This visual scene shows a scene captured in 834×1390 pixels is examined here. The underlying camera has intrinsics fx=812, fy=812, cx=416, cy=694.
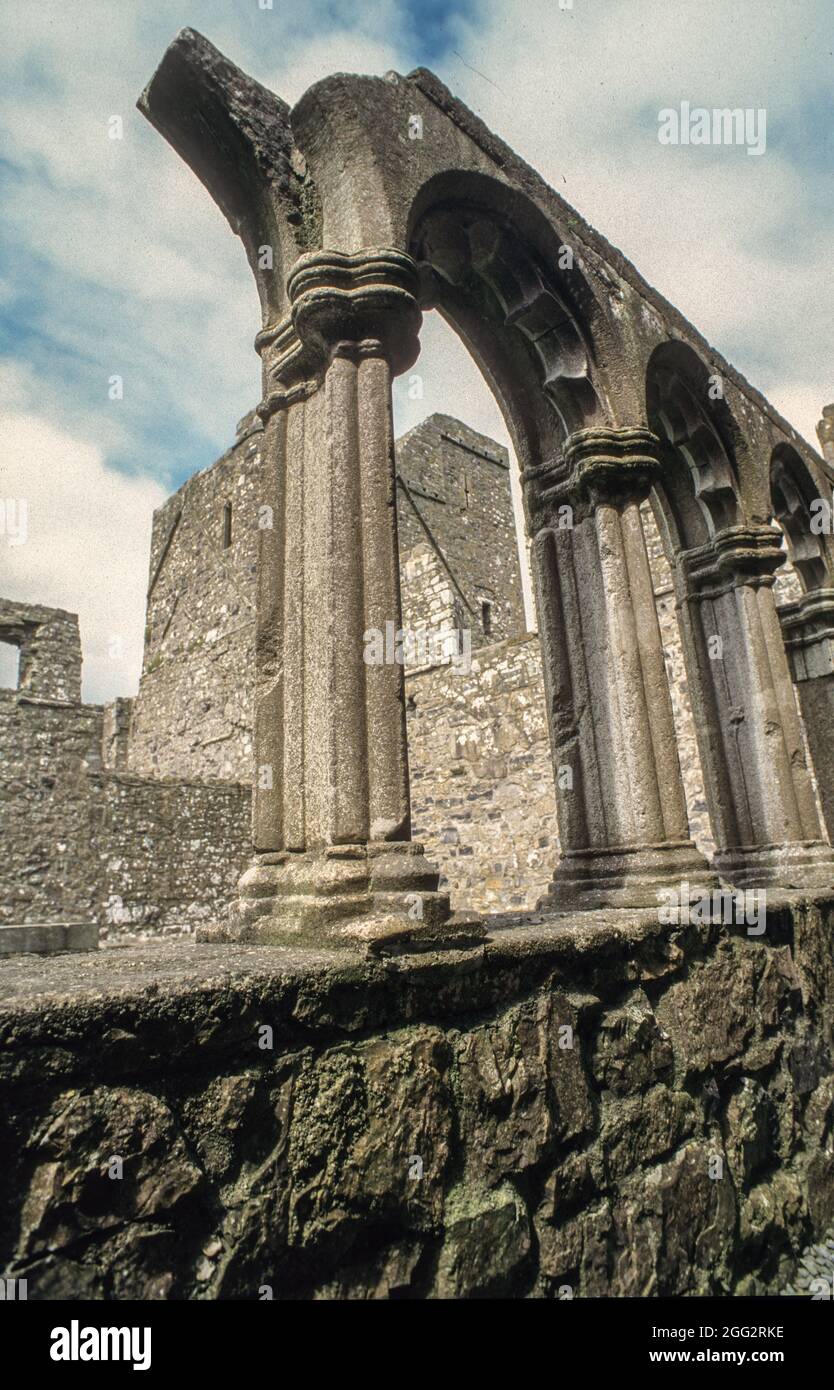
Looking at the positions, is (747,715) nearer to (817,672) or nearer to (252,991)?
(817,672)

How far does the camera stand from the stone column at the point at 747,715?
182 inches

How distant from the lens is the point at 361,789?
93.0 inches

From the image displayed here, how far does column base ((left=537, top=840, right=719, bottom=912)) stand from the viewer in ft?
10.8

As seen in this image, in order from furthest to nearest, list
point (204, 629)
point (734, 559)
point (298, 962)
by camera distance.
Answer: point (204, 629) → point (734, 559) → point (298, 962)

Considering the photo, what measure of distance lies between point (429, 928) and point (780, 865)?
3094 millimetres

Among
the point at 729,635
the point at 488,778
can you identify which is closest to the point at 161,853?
the point at 488,778

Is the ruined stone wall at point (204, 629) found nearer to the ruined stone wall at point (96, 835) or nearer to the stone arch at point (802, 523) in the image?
the ruined stone wall at point (96, 835)

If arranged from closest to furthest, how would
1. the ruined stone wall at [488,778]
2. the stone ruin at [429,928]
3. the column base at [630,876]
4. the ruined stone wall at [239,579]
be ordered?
the stone ruin at [429,928]
the column base at [630,876]
the ruined stone wall at [488,778]
the ruined stone wall at [239,579]

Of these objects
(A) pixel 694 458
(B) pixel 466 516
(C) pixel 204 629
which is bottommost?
(A) pixel 694 458

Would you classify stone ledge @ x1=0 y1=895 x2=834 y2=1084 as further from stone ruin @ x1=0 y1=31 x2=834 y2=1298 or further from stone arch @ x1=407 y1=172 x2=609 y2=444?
stone arch @ x1=407 y1=172 x2=609 y2=444

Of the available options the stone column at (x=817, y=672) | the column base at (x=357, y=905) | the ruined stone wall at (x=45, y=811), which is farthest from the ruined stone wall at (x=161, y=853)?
the column base at (x=357, y=905)

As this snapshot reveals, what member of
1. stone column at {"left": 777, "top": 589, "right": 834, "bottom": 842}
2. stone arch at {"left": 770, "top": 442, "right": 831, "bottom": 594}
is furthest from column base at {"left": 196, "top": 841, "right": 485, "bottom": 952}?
stone arch at {"left": 770, "top": 442, "right": 831, "bottom": 594}

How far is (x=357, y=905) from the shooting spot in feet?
7.10

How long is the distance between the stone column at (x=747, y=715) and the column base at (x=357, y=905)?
9.55 feet
